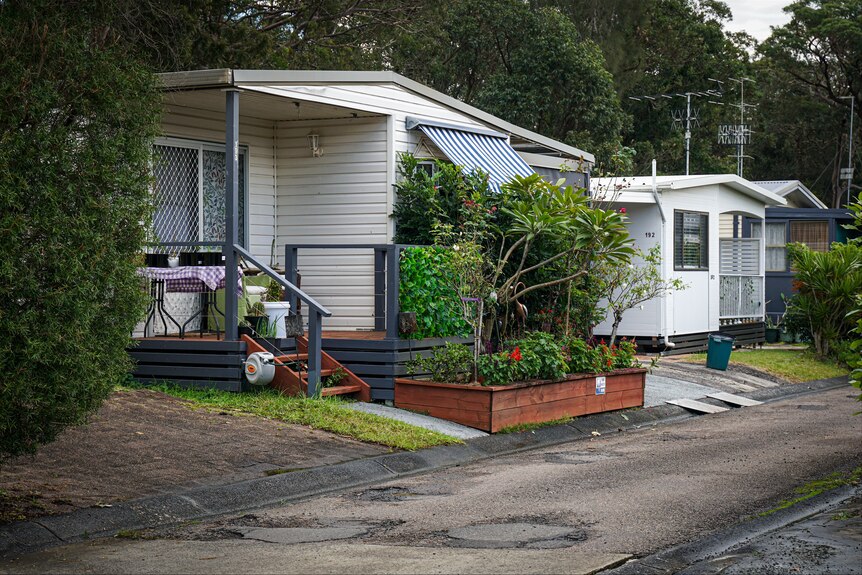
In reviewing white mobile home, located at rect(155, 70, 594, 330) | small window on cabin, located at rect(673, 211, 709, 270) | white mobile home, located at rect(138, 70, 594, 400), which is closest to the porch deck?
white mobile home, located at rect(138, 70, 594, 400)

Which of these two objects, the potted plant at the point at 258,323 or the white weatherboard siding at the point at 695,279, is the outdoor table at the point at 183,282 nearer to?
the potted plant at the point at 258,323

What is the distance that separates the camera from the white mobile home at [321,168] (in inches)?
556

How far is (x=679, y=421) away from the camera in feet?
48.0

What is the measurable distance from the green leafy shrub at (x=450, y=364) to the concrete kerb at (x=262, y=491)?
97 centimetres

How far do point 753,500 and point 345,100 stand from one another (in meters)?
7.29

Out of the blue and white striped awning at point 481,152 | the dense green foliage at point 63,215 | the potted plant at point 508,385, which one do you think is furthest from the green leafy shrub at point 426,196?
the dense green foliage at point 63,215

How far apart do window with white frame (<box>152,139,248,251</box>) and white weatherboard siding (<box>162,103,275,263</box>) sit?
11 cm

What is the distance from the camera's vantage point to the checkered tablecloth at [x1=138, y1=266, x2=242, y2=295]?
13.0 m

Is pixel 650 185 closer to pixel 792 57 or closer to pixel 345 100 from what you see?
pixel 345 100

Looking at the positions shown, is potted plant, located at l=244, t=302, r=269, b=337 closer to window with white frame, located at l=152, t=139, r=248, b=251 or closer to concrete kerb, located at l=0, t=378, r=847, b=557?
window with white frame, located at l=152, t=139, r=248, b=251

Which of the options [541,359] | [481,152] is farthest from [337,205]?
[541,359]

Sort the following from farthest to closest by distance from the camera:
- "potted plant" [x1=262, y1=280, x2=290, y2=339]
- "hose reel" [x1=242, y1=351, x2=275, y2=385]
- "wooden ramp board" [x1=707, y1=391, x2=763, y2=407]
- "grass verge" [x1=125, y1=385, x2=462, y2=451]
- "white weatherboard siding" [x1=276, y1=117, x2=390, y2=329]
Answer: "wooden ramp board" [x1=707, y1=391, x2=763, y2=407], "white weatherboard siding" [x1=276, y1=117, x2=390, y2=329], "potted plant" [x1=262, y1=280, x2=290, y2=339], "hose reel" [x1=242, y1=351, x2=275, y2=385], "grass verge" [x1=125, y1=385, x2=462, y2=451]

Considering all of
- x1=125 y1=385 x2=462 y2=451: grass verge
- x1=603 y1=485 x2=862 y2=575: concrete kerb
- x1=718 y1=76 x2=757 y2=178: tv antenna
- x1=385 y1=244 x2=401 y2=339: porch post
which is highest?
x1=718 y1=76 x2=757 y2=178: tv antenna

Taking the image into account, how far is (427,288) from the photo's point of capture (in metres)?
13.3
